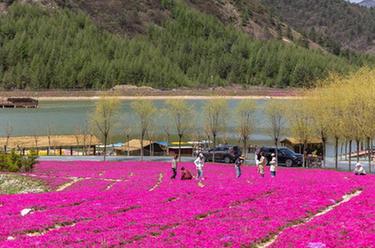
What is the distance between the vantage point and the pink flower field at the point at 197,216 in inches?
848

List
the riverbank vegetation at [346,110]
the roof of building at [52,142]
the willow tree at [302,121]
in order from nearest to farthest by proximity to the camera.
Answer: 1. the riverbank vegetation at [346,110]
2. the willow tree at [302,121]
3. the roof of building at [52,142]

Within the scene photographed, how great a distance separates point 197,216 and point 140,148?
214ft

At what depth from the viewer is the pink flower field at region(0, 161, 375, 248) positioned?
21531mm

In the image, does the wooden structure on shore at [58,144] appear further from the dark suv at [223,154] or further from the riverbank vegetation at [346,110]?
the riverbank vegetation at [346,110]

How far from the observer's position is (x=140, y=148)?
92.4 metres

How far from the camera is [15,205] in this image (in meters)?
32.8

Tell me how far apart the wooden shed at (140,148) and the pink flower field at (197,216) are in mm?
47553

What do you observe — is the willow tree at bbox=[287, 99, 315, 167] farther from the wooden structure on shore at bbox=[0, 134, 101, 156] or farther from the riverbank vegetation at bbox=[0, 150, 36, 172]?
the riverbank vegetation at bbox=[0, 150, 36, 172]

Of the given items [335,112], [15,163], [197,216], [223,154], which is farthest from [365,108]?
[197,216]

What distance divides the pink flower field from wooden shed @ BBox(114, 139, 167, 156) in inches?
1872

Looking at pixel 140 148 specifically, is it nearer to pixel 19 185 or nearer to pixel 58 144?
pixel 58 144

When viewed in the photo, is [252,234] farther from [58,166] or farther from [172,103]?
[172,103]

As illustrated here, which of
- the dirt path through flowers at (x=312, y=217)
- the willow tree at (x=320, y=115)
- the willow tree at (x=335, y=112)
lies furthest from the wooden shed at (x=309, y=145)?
the dirt path through flowers at (x=312, y=217)

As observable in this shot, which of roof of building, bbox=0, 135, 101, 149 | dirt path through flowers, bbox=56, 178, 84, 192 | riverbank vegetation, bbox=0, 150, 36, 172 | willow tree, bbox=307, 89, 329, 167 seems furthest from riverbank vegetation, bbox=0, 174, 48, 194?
roof of building, bbox=0, 135, 101, 149
